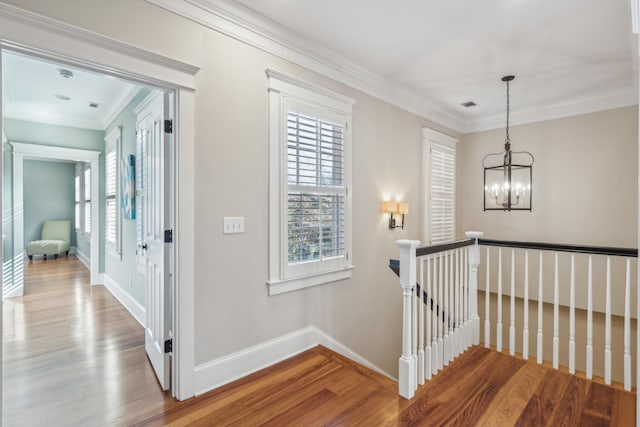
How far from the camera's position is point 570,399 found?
2.22 metres

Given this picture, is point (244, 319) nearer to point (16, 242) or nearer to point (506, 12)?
point (506, 12)

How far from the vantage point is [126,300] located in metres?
4.31

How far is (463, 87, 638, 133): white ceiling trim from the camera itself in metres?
3.87

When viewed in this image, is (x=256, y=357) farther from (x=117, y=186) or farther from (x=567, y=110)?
(x=567, y=110)

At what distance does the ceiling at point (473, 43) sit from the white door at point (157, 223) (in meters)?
0.98

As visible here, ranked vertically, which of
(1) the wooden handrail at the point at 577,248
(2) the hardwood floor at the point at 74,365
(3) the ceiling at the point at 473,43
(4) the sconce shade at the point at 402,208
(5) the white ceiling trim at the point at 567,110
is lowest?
(2) the hardwood floor at the point at 74,365

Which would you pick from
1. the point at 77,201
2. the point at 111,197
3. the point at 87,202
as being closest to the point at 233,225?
the point at 111,197

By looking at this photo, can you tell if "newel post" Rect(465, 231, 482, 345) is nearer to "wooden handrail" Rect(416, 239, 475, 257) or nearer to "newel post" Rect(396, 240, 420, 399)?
"wooden handrail" Rect(416, 239, 475, 257)

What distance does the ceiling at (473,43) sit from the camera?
7.77ft

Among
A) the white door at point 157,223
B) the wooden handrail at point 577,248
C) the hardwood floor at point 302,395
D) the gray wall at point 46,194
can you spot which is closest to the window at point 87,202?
the gray wall at point 46,194

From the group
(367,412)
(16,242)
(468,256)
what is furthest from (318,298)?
(16,242)

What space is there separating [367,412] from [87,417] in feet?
5.83

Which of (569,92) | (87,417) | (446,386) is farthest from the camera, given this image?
(569,92)

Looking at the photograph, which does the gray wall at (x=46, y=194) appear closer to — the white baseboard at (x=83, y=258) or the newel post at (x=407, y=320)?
the white baseboard at (x=83, y=258)
